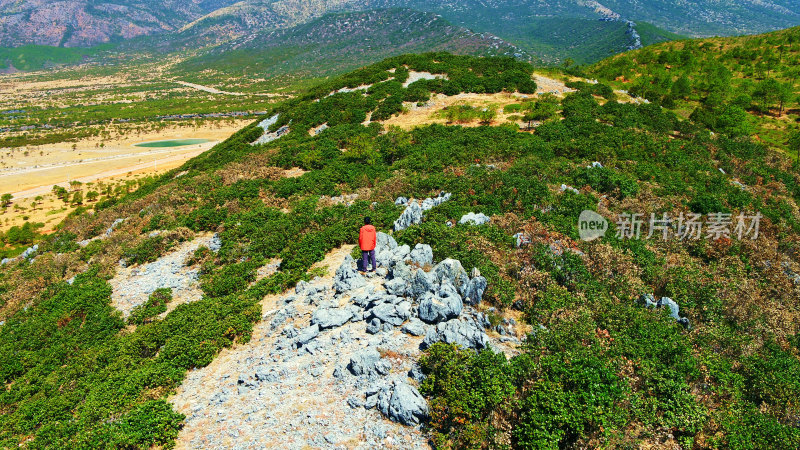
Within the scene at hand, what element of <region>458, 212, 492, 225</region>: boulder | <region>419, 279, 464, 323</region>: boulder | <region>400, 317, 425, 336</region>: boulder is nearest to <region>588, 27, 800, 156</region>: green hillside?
<region>458, 212, 492, 225</region>: boulder

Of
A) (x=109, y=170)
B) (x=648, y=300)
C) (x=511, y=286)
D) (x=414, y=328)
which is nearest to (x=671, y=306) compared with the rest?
(x=648, y=300)

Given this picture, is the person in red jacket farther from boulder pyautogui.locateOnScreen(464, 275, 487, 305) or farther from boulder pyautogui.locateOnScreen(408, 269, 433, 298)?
boulder pyautogui.locateOnScreen(464, 275, 487, 305)

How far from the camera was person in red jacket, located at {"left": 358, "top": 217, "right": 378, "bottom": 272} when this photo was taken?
12.6 metres

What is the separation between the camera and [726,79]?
144 ft

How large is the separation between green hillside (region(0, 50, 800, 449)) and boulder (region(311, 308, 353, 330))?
245 centimetres

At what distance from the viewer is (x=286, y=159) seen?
26344 mm

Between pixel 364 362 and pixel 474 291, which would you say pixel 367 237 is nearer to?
pixel 474 291

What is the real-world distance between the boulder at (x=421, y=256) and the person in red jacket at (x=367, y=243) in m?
1.35

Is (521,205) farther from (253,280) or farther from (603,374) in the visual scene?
(253,280)

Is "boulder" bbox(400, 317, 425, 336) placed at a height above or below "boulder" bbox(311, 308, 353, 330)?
below

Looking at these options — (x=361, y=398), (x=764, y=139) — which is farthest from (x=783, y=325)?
(x=764, y=139)

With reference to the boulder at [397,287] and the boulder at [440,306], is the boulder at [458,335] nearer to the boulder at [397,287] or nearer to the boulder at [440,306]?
the boulder at [440,306]

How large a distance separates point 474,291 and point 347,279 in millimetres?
4447

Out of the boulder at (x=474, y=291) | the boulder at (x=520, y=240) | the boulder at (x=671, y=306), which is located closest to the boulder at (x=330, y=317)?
the boulder at (x=474, y=291)
